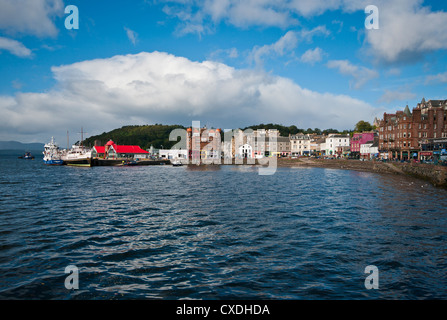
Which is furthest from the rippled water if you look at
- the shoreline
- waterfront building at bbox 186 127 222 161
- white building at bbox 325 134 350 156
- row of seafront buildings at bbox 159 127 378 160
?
white building at bbox 325 134 350 156

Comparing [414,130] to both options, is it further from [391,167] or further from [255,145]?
[255,145]

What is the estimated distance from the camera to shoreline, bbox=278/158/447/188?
49219 mm

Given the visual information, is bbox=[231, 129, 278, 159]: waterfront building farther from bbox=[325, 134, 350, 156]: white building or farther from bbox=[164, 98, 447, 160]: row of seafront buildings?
bbox=[325, 134, 350, 156]: white building

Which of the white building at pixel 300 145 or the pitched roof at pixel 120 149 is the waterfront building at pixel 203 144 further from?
the white building at pixel 300 145

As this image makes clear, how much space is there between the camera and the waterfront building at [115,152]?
14938 centimetres

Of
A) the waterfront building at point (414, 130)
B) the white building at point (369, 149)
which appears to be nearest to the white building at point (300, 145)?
the white building at point (369, 149)

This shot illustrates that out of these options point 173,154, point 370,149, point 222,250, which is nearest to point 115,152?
point 173,154

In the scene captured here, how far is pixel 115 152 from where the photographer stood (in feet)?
494

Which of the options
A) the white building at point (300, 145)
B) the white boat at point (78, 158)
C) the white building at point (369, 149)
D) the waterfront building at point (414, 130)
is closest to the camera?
the waterfront building at point (414, 130)

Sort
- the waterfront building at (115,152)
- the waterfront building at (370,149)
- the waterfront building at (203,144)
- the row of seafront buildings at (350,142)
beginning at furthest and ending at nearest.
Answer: the waterfront building at (203,144)
the waterfront building at (115,152)
the waterfront building at (370,149)
the row of seafront buildings at (350,142)

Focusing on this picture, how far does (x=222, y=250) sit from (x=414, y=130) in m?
94.9

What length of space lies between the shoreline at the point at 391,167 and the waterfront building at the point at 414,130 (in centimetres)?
1408

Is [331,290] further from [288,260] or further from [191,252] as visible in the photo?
[191,252]

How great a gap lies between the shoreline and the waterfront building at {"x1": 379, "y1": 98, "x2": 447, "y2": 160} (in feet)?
46.2
